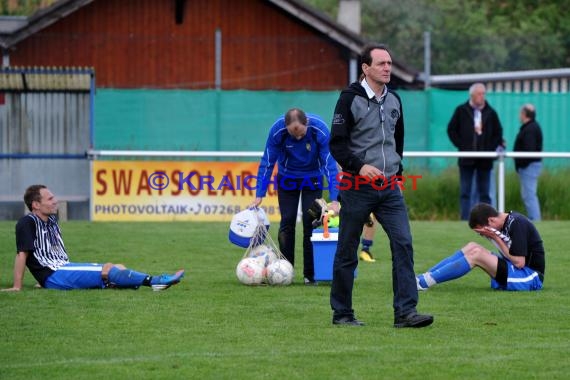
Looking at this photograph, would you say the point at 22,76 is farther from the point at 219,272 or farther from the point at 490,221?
the point at 490,221

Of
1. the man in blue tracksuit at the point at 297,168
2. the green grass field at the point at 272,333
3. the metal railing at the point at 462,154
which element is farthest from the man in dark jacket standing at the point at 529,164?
the man in blue tracksuit at the point at 297,168

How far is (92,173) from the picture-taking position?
68.2 ft

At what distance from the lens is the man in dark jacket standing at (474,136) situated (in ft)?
Result: 67.1

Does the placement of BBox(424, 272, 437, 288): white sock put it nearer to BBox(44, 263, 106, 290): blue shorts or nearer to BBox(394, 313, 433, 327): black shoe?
BBox(394, 313, 433, 327): black shoe

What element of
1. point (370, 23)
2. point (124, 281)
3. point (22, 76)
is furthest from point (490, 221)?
point (370, 23)

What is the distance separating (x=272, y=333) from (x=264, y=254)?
137 inches

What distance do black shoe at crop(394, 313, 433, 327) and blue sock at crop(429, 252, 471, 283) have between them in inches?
90.3

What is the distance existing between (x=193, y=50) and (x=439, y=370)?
73.2 ft

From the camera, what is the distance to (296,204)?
12.8 metres

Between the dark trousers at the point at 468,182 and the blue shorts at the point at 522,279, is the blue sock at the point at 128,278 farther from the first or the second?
the dark trousers at the point at 468,182

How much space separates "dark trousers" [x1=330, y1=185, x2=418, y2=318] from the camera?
933 centimetres

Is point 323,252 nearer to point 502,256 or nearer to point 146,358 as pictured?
point 502,256

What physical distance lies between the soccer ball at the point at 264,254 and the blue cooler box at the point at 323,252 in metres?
0.41

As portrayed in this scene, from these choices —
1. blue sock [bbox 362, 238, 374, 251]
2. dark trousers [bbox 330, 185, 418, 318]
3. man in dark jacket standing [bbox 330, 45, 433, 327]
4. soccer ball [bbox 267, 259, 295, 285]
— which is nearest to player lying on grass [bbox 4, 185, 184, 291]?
soccer ball [bbox 267, 259, 295, 285]
